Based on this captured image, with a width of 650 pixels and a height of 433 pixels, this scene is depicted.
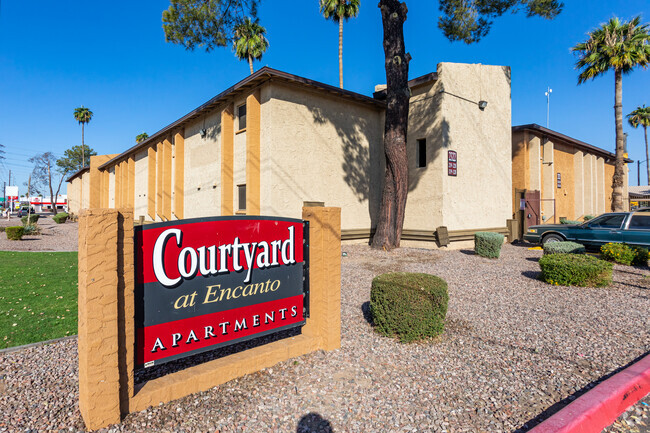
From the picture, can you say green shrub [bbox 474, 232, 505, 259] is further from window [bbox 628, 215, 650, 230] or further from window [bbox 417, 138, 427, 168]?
window [bbox 417, 138, 427, 168]

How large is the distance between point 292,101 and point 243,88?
2.33 meters

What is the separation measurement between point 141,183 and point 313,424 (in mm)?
28605

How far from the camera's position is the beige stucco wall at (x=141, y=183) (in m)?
26.1

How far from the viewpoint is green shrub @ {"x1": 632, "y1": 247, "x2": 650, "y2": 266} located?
989cm

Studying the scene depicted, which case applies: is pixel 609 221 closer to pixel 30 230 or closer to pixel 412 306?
pixel 412 306

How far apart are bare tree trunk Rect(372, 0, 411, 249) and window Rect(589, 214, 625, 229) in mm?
6623

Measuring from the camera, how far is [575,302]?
650 centimetres

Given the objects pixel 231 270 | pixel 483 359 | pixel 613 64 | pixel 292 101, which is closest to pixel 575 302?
pixel 483 359

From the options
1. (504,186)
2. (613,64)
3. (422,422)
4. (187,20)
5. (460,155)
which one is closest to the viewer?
(422,422)

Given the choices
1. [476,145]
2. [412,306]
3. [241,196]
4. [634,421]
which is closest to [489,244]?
[476,145]

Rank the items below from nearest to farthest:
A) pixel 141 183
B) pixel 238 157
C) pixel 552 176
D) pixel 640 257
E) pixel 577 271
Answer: pixel 577 271 → pixel 640 257 → pixel 238 157 → pixel 552 176 → pixel 141 183

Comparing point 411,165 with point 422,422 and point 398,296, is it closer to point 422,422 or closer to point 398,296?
point 398,296

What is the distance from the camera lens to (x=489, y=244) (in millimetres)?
11453

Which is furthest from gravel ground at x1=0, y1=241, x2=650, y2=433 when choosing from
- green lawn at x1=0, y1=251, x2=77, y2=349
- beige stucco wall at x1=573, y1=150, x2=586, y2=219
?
beige stucco wall at x1=573, y1=150, x2=586, y2=219
